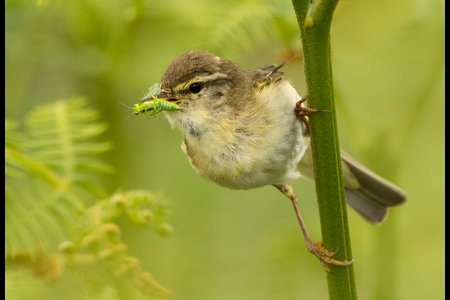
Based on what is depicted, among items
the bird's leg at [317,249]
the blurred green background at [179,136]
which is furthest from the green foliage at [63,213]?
the bird's leg at [317,249]

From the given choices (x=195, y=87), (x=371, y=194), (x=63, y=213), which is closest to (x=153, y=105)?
(x=195, y=87)

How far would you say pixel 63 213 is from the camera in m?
2.05

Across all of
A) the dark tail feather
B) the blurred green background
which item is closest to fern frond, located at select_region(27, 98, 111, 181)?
the blurred green background

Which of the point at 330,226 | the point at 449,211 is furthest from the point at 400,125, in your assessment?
the point at 330,226

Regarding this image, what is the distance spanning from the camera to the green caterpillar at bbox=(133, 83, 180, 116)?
2343 millimetres

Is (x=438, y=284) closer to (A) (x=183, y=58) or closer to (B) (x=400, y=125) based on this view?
(B) (x=400, y=125)

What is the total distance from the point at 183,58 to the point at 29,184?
984 millimetres

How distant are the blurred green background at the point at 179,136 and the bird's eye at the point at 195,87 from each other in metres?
Result: 0.20

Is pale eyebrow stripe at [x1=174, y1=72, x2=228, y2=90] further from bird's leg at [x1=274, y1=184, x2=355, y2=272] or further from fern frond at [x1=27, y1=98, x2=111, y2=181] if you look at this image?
bird's leg at [x1=274, y1=184, x2=355, y2=272]

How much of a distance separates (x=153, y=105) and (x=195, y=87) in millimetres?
416

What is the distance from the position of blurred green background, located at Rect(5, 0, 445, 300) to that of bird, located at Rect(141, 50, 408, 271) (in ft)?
0.49

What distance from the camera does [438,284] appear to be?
331 cm

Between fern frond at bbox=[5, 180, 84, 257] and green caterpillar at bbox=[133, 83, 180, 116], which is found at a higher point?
green caterpillar at bbox=[133, 83, 180, 116]

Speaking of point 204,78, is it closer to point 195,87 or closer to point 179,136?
point 195,87
